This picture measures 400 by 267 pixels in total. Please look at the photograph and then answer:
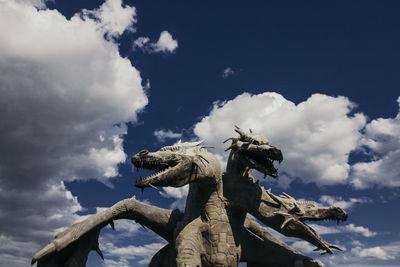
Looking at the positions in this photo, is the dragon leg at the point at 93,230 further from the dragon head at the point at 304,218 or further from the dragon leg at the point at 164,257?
the dragon head at the point at 304,218

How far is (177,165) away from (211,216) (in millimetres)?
1341

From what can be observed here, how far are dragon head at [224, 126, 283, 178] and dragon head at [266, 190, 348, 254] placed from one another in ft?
2.70

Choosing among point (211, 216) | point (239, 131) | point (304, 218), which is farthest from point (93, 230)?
point (304, 218)

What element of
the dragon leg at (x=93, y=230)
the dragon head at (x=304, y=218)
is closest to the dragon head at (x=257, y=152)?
the dragon head at (x=304, y=218)

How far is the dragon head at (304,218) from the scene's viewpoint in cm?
736

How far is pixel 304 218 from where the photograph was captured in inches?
295

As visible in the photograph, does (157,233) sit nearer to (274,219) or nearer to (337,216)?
(274,219)

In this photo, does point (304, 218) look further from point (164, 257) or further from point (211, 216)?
point (164, 257)

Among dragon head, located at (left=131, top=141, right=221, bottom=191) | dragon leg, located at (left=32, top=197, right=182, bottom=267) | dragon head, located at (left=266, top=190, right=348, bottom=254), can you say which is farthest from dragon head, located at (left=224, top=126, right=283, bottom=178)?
dragon leg, located at (left=32, top=197, right=182, bottom=267)

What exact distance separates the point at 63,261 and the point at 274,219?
437 cm

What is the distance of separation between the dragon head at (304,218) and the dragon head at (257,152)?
32.4 inches

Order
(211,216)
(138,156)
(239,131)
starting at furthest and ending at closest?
1. (239,131)
2. (211,216)
3. (138,156)

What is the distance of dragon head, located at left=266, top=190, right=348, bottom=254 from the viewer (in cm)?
736

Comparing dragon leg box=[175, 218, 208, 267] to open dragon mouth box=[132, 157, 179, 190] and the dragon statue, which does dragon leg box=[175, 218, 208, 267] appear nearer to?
the dragon statue
